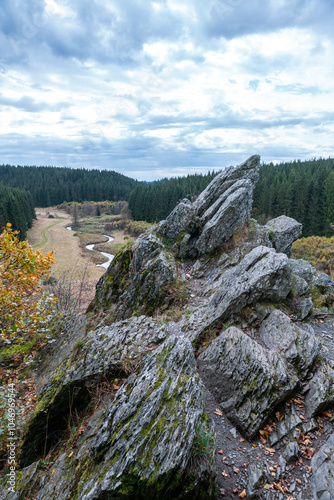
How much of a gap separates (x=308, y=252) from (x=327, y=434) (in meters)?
42.6

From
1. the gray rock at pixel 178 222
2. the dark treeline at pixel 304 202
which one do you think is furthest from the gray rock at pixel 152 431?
the dark treeline at pixel 304 202

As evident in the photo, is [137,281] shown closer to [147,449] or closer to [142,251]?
[142,251]

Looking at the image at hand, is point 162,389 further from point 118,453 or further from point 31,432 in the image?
point 31,432

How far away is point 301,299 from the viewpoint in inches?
499

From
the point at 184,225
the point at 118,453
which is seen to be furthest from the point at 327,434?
the point at 184,225

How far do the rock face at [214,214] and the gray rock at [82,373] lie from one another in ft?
29.5

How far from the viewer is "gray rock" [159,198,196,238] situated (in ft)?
62.5

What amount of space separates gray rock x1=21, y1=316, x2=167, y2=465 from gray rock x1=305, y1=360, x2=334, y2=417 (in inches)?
209

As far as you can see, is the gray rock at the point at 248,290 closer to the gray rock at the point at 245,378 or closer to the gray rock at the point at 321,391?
the gray rock at the point at 245,378

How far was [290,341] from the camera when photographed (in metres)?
9.34

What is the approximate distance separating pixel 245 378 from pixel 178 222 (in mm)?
12779

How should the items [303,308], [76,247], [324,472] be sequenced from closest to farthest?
[324,472] → [303,308] → [76,247]

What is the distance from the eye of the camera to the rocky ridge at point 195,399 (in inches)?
217

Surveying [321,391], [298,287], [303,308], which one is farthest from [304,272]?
[321,391]
